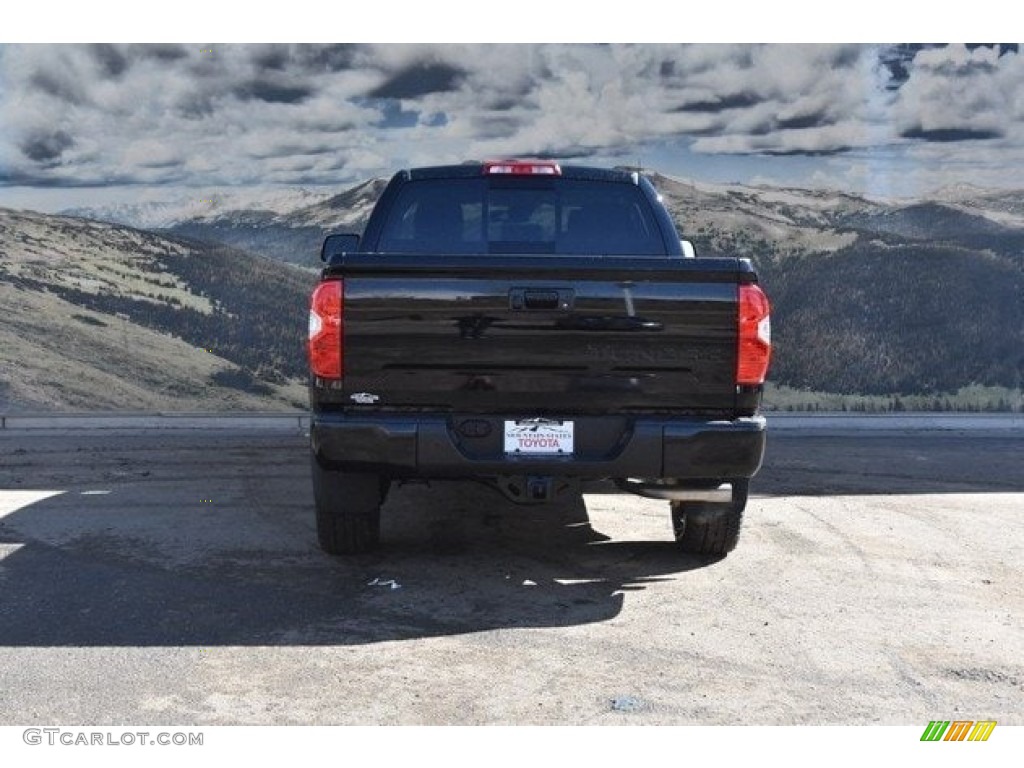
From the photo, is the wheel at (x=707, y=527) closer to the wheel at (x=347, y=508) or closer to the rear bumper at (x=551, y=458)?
the rear bumper at (x=551, y=458)

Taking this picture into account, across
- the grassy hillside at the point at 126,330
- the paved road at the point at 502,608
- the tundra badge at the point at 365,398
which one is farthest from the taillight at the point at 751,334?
the grassy hillside at the point at 126,330

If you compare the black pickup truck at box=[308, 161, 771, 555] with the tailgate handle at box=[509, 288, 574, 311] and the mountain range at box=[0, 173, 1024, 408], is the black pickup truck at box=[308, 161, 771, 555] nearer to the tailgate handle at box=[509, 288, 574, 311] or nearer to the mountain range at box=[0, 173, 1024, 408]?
the tailgate handle at box=[509, 288, 574, 311]

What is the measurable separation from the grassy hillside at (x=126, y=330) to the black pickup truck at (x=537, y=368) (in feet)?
20.2

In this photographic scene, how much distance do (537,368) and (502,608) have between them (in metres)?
1.07

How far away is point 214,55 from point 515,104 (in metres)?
2.88

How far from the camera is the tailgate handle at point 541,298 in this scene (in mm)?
4945

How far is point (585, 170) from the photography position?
647 centimetres

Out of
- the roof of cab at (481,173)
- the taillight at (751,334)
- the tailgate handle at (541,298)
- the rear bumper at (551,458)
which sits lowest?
the rear bumper at (551,458)

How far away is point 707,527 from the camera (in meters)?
5.91

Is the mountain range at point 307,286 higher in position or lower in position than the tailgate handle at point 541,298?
lower

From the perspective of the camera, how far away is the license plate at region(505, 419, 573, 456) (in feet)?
16.5

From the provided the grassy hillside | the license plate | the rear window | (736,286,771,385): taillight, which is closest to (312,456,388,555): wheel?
the license plate

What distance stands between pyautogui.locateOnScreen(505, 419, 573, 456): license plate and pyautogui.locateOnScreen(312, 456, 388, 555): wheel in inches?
30.1

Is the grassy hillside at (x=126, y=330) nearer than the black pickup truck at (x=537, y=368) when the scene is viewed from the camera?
No
